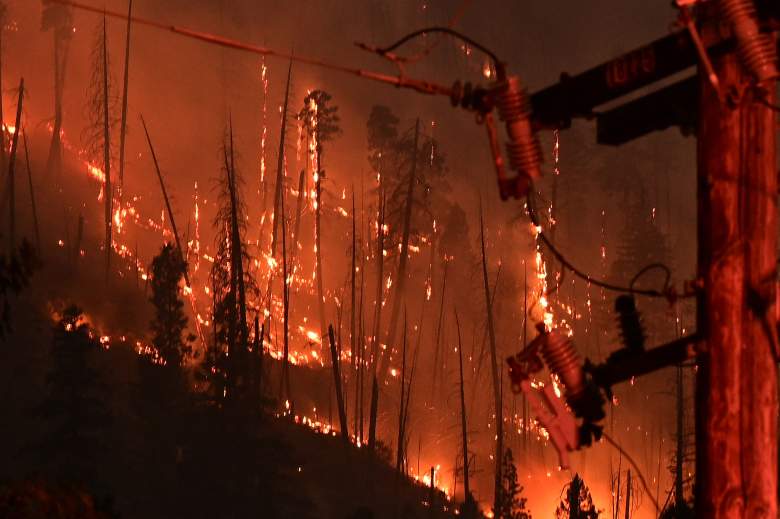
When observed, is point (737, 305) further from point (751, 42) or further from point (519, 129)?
point (519, 129)

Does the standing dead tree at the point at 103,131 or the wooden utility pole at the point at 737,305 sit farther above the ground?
the standing dead tree at the point at 103,131

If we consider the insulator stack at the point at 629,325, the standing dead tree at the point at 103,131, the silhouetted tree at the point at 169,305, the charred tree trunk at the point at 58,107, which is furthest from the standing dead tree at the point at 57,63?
the insulator stack at the point at 629,325

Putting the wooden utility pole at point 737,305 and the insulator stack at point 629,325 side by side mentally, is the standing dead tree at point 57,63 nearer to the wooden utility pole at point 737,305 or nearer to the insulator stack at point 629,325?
the insulator stack at point 629,325

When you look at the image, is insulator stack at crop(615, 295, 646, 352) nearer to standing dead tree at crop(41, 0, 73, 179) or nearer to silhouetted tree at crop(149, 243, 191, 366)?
silhouetted tree at crop(149, 243, 191, 366)

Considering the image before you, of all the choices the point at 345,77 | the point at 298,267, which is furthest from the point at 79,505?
the point at 345,77

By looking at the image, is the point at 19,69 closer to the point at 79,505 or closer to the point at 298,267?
the point at 298,267

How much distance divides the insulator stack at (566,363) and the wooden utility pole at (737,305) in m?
0.86

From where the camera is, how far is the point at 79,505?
10.6 m

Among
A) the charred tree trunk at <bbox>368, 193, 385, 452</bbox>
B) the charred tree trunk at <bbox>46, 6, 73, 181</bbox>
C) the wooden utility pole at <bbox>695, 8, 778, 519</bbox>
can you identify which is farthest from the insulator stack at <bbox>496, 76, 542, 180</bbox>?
the charred tree trunk at <bbox>46, 6, 73, 181</bbox>

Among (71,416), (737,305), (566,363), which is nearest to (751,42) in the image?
(737,305)

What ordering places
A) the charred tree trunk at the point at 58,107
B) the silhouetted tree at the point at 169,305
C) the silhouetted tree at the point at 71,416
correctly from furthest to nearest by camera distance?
the charred tree trunk at the point at 58,107 → the silhouetted tree at the point at 169,305 → the silhouetted tree at the point at 71,416

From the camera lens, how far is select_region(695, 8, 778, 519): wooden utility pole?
6.16 metres

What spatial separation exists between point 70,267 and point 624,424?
135 feet

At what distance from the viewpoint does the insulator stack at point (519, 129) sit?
7.20m
